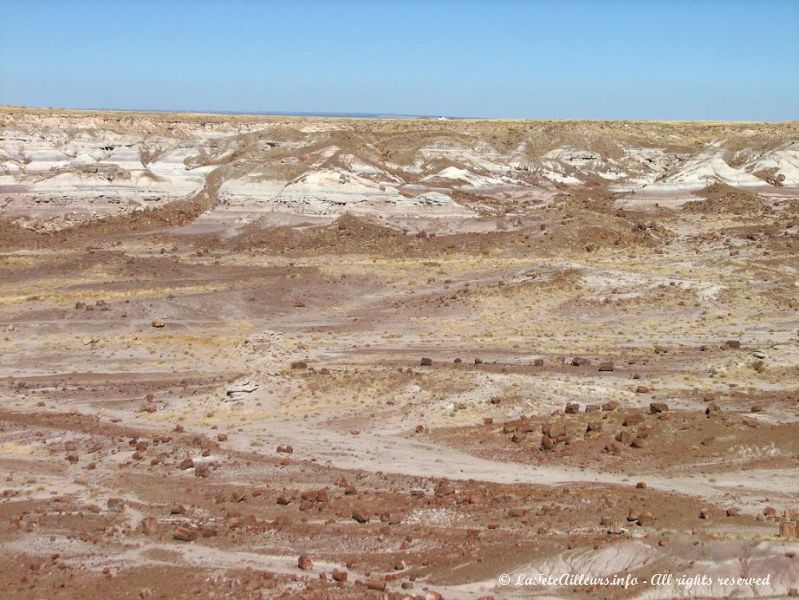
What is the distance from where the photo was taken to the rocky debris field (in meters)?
13.4

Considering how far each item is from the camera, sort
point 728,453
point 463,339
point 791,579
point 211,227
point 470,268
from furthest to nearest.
→ point 211,227 → point 470,268 → point 463,339 → point 728,453 → point 791,579

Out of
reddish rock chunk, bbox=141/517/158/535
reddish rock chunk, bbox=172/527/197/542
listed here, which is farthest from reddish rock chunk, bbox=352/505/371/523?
reddish rock chunk, bbox=141/517/158/535

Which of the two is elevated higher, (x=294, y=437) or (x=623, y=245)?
(x=623, y=245)

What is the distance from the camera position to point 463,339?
29.0 metres

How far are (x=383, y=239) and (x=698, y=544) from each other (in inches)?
1386

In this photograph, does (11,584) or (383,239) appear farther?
(383,239)

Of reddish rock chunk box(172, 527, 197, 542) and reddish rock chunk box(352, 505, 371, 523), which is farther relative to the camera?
reddish rock chunk box(352, 505, 371, 523)

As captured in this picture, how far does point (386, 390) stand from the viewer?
22.6 meters

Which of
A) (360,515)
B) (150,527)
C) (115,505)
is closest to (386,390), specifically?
(360,515)

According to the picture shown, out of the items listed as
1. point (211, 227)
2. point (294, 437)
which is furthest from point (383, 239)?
point (294, 437)

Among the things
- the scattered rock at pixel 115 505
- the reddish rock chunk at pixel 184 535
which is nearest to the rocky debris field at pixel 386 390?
the scattered rock at pixel 115 505

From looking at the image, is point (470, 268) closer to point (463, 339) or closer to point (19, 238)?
point (463, 339)

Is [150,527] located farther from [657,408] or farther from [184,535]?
[657,408]

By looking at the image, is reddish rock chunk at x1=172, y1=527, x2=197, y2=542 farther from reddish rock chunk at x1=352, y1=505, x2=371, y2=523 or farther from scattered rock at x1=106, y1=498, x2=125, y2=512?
reddish rock chunk at x1=352, y1=505, x2=371, y2=523
